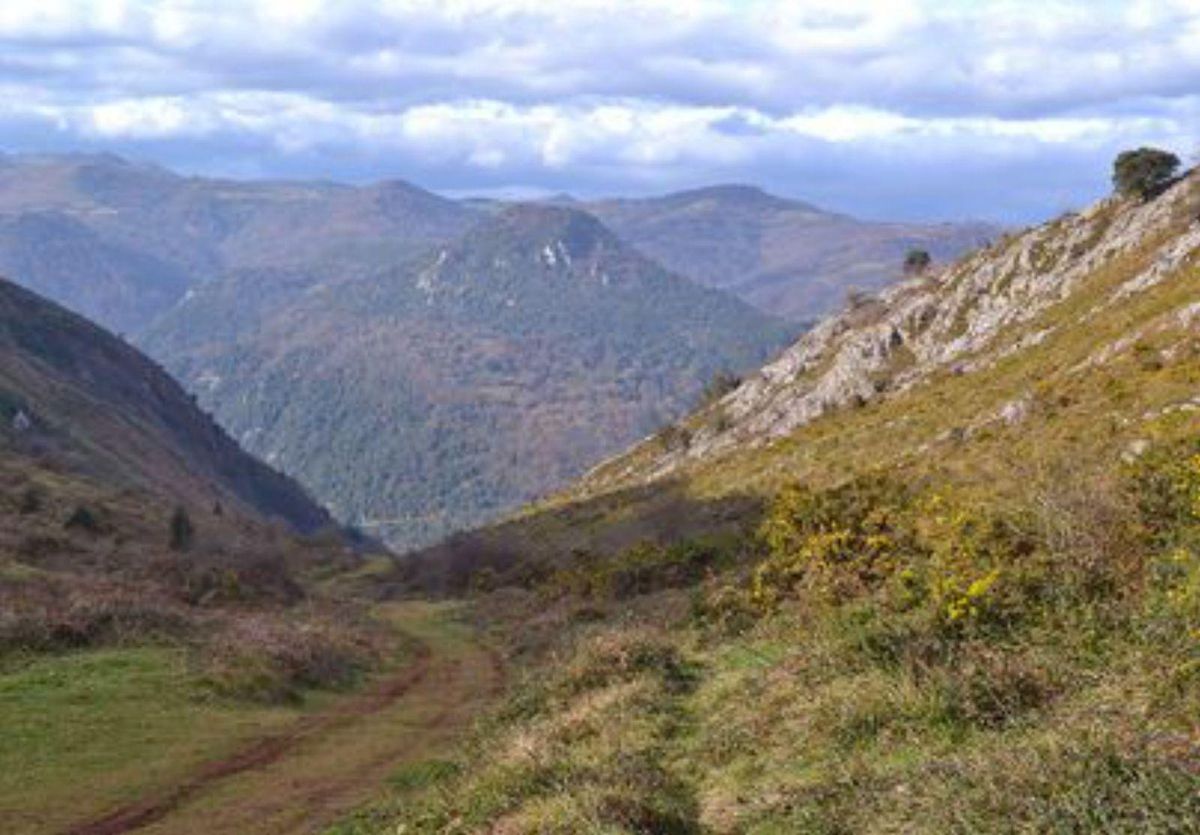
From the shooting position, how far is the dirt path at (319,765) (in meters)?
19.0

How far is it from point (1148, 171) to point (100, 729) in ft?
324

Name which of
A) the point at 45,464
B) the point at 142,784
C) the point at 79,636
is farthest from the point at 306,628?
the point at 45,464

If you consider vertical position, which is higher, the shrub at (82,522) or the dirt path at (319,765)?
the dirt path at (319,765)

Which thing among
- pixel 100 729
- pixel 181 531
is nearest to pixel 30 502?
pixel 181 531

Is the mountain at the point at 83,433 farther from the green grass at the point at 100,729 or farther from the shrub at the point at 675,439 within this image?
the green grass at the point at 100,729

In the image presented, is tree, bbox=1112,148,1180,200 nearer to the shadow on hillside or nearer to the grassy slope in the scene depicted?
the shadow on hillside

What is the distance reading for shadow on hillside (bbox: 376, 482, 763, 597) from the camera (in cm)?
7206

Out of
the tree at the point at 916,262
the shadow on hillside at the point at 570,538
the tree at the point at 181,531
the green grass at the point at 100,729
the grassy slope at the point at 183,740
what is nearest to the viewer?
the grassy slope at the point at 183,740

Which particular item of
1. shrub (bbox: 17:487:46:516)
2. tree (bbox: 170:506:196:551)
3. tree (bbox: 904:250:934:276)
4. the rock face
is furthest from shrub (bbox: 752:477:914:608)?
tree (bbox: 904:250:934:276)

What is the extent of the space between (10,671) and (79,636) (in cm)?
417

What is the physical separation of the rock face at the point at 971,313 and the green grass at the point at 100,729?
1837 inches

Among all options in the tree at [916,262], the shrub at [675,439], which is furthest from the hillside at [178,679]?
the tree at [916,262]

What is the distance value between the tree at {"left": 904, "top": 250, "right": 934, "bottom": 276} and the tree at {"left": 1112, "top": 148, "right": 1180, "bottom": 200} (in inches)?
1921

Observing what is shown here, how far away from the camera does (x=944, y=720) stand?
44.4 feet
